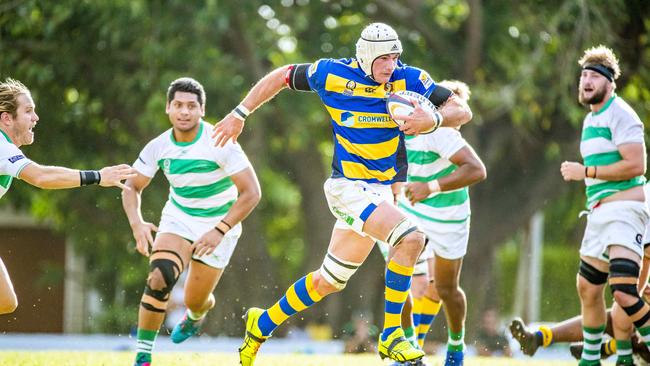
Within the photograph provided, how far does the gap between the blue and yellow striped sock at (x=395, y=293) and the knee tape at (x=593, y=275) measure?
1906 mm

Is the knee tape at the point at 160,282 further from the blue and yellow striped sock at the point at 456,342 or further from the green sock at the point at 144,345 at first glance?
the blue and yellow striped sock at the point at 456,342

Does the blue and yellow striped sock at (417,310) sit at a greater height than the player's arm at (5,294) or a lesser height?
lesser

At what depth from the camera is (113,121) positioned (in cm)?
1906

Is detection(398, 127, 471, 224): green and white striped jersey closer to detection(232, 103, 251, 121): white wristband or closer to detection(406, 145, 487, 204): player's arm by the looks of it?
detection(406, 145, 487, 204): player's arm

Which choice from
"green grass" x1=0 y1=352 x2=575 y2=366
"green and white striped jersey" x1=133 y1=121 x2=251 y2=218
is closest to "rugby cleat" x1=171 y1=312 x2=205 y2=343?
"green grass" x1=0 y1=352 x2=575 y2=366

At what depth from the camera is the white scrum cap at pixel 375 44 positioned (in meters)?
7.48

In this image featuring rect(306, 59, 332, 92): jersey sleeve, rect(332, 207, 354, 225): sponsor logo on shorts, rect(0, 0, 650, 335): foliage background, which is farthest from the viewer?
rect(0, 0, 650, 335): foliage background

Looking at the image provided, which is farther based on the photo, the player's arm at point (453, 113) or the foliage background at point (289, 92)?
the foliage background at point (289, 92)

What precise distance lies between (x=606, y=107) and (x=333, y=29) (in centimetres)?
988

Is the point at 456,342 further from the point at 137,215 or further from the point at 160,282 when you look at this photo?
the point at 137,215

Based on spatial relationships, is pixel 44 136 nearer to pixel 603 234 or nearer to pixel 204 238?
pixel 204 238

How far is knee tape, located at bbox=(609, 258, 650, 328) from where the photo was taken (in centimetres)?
832

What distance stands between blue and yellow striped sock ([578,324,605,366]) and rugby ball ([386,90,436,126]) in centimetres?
252

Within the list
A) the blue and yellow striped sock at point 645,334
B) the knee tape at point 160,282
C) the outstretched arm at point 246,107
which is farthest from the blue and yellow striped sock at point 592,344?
the knee tape at point 160,282
